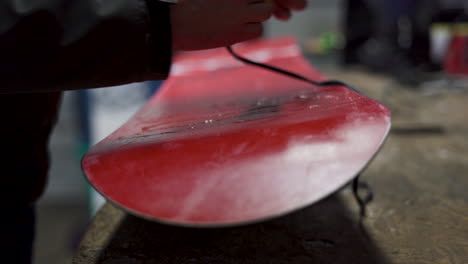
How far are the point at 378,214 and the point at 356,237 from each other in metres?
Answer: 0.09

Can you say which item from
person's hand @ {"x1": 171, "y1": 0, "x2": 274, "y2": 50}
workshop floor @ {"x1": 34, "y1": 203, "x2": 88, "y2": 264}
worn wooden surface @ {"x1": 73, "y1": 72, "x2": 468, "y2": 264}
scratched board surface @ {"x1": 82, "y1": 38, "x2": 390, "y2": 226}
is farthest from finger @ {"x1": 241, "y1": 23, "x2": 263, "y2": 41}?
workshop floor @ {"x1": 34, "y1": 203, "x2": 88, "y2": 264}

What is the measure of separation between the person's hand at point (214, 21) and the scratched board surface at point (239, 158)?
0.35 ft

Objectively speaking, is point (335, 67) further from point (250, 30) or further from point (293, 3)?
point (250, 30)

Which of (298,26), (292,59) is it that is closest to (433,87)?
(292,59)

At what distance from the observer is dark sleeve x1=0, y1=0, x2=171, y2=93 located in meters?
0.34

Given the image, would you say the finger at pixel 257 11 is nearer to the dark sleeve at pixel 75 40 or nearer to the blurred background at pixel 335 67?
the dark sleeve at pixel 75 40

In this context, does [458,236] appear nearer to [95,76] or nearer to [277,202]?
[277,202]

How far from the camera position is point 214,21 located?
424 mm

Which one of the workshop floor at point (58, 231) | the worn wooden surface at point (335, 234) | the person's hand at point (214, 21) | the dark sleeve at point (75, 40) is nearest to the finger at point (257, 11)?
the person's hand at point (214, 21)

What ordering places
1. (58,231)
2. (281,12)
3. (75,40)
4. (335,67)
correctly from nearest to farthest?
1. (75,40)
2. (281,12)
3. (58,231)
4. (335,67)

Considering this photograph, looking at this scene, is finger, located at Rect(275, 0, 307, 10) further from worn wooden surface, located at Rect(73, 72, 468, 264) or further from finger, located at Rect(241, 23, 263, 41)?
worn wooden surface, located at Rect(73, 72, 468, 264)

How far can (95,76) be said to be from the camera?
1.23 feet

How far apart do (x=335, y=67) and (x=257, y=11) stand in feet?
7.57

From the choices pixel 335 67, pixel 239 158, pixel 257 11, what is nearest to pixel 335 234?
pixel 239 158
